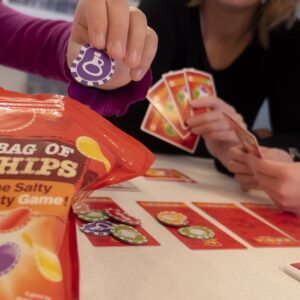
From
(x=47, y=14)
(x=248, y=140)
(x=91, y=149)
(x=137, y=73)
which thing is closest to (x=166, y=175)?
(x=248, y=140)

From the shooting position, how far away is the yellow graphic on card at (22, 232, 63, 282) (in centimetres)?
34

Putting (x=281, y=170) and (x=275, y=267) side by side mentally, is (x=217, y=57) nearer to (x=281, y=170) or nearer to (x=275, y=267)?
(x=281, y=170)

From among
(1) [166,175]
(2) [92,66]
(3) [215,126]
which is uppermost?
(2) [92,66]

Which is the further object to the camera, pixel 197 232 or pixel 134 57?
pixel 197 232

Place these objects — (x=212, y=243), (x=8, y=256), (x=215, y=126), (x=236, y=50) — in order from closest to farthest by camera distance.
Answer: (x=8, y=256) < (x=212, y=243) < (x=215, y=126) < (x=236, y=50)

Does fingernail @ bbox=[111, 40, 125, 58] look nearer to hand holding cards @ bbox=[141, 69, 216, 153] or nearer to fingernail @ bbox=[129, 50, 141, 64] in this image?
fingernail @ bbox=[129, 50, 141, 64]

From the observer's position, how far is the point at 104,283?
1.53 ft

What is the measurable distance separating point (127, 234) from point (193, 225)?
0.13 metres

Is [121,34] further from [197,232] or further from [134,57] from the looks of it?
[197,232]

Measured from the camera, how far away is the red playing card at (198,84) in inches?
46.3

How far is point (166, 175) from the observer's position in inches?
37.3

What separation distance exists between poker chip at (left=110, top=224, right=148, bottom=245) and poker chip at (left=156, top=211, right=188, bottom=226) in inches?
2.6

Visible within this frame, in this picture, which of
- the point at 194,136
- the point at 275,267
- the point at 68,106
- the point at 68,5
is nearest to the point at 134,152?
the point at 68,106

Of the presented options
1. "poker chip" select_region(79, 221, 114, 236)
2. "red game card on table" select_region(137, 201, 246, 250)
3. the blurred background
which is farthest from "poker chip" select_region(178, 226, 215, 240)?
the blurred background
